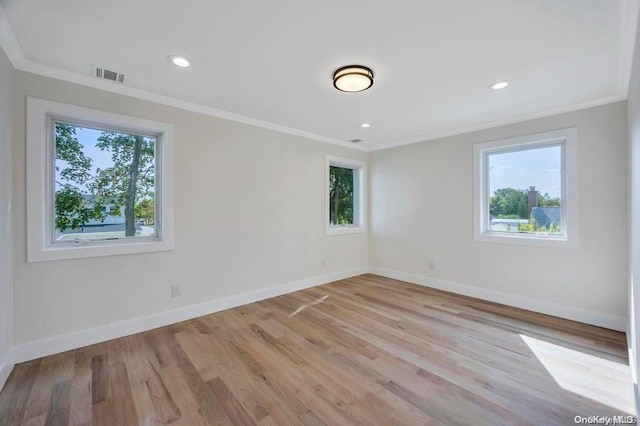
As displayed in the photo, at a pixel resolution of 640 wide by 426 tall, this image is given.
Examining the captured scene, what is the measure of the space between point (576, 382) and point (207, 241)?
3.57 metres

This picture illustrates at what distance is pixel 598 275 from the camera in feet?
9.51

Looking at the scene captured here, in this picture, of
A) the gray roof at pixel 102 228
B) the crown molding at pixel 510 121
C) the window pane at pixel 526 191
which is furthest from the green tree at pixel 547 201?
the gray roof at pixel 102 228

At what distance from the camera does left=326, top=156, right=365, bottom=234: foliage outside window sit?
485 centimetres

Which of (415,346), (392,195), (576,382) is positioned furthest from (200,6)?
(392,195)

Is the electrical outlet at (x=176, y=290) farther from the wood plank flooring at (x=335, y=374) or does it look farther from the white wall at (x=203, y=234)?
the wood plank flooring at (x=335, y=374)

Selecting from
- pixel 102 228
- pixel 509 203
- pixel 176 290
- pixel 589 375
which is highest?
pixel 509 203

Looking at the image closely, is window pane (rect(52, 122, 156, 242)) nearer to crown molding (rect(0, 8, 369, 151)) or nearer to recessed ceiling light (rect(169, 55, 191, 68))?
crown molding (rect(0, 8, 369, 151))

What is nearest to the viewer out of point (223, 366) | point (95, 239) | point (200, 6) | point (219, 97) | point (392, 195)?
point (200, 6)

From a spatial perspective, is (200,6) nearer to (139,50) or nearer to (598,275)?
(139,50)

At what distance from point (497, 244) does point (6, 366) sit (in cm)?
503

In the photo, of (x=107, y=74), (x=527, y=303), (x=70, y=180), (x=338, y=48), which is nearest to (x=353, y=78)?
(x=338, y=48)

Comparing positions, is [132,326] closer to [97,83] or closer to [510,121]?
[97,83]

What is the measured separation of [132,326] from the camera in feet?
8.87

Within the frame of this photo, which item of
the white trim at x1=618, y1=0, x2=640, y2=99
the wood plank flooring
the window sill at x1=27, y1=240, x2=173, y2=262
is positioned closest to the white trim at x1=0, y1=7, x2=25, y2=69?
the window sill at x1=27, y1=240, x2=173, y2=262
